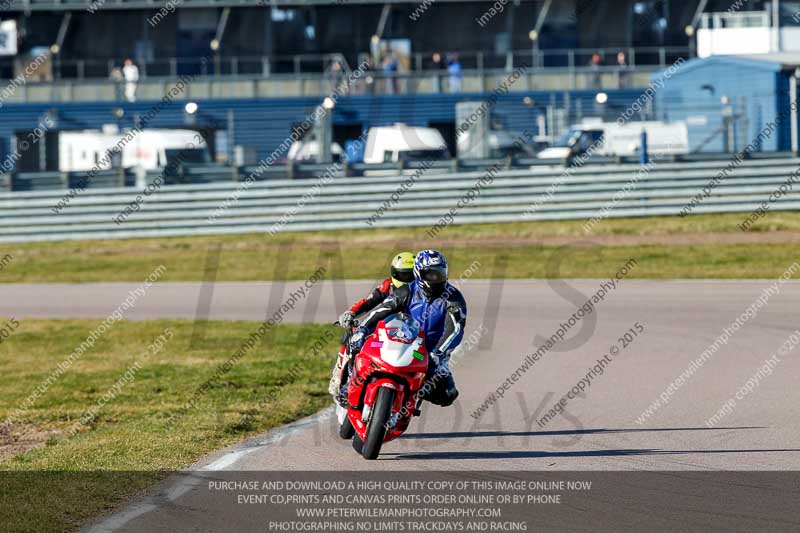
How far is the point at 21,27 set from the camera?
46531 millimetres

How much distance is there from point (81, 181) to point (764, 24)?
2172 centimetres

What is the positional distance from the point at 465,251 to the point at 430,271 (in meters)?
16.2

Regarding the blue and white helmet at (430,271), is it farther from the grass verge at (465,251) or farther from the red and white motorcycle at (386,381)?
the grass verge at (465,251)

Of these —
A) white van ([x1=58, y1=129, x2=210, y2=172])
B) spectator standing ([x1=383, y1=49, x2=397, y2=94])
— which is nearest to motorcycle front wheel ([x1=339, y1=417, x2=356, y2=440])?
white van ([x1=58, y1=129, x2=210, y2=172])

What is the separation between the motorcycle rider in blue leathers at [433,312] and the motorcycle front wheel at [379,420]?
581 millimetres

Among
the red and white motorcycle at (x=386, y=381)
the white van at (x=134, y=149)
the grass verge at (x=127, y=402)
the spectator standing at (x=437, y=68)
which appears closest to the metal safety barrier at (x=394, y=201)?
the white van at (x=134, y=149)

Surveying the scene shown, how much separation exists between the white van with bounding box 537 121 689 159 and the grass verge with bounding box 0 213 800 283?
275 centimetres

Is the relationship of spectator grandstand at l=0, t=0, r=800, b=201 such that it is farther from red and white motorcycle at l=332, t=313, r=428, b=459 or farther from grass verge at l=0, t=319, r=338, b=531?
red and white motorcycle at l=332, t=313, r=428, b=459

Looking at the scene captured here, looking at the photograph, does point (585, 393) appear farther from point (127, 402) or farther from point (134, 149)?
point (134, 149)

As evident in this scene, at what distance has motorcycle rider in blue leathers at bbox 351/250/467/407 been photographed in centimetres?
911

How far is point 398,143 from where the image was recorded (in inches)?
1401

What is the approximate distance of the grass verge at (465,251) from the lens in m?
23.2

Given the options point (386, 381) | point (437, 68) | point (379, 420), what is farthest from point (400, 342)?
point (437, 68)

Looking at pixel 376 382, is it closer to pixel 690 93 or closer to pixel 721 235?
pixel 721 235
